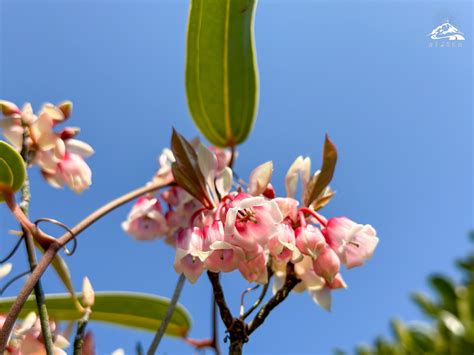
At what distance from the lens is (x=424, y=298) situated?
5949mm

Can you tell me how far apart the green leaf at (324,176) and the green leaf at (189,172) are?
17cm

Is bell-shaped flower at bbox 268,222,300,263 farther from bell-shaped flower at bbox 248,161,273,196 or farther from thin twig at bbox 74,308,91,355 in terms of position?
thin twig at bbox 74,308,91,355

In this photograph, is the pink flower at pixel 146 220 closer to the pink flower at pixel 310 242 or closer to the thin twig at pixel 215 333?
the thin twig at pixel 215 333

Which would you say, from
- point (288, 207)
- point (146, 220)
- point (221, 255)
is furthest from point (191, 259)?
point (146, 220)

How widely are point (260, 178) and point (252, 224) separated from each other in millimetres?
121

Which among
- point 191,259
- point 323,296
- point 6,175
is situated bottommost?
point 323,296

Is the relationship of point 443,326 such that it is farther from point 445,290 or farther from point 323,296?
point 323,296

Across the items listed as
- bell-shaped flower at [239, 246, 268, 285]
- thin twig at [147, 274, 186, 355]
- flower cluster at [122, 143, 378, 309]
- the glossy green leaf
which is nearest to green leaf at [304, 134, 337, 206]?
flower cluster at [122, 143, 378, 309]

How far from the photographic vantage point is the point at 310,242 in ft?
2.48

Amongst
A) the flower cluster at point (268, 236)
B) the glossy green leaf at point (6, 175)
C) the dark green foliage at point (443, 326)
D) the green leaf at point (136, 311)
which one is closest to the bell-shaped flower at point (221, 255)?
the flower cluster at point (268, 236)

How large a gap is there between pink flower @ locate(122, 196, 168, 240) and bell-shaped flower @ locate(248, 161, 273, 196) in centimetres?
35

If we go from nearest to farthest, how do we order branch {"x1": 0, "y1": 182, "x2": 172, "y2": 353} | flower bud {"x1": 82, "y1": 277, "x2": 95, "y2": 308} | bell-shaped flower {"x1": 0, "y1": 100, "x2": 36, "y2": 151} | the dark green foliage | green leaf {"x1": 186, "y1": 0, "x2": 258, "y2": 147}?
1. branch {"x1": 0, "y1": 182, "x2": 172, "y2": 353}
2. flower bud {"x1": 82, "y1": 277, "x2": 95, "y2": 308}
3. bell-shaped flower {"x1": 0, "y1": 100, "x2": 36, "y2": 151}
4. green leaf {"x1": 186, "y1": 0, "x2": 258, "y2": 147}
5. the dark green foliage

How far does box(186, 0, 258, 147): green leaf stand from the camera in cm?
105

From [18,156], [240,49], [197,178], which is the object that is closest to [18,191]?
[18,156]
